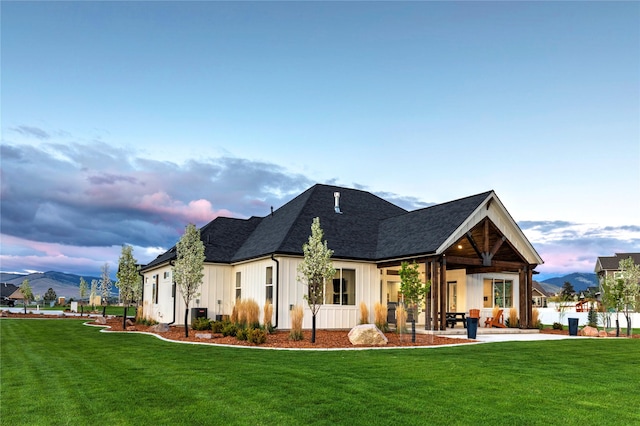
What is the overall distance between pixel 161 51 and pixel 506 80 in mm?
14138

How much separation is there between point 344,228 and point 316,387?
16168 mm

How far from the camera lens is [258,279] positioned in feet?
77.0

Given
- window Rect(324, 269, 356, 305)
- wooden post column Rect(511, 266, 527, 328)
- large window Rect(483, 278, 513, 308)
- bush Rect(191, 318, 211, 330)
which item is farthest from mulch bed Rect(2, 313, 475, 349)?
large window Rect(483, 278, 513, 308)

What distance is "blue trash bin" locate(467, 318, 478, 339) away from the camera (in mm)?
19000

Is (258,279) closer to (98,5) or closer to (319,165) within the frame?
(319,165)

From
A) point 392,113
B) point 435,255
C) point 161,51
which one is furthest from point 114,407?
point 392,113

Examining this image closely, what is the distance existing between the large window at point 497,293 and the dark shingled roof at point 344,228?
5.85 meters

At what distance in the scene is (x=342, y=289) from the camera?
22.6 metres

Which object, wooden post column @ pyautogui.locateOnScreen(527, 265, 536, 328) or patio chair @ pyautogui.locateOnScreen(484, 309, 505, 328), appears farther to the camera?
patio chair @ pyautogui.locateOnScreen(484, 309, 505, 328)

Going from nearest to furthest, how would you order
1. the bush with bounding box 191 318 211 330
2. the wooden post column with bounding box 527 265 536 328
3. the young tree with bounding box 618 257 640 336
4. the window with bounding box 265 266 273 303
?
1. the bush with bounding box 191 318 211 330
2. the window with bounding box 265 266 273 303
3. the young tree with bounding box 618 257 640 336
4. the wooden post column with bounding box 527 265 536 328

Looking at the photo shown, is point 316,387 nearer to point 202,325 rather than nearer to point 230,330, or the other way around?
point 230,330

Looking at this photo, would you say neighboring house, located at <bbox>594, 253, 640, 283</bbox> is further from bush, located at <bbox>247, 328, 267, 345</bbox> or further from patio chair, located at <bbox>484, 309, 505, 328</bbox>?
bush, located at <bbox>247, 328, 267, 345</bbox>

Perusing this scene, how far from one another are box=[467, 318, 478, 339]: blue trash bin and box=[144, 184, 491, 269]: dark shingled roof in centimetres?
299

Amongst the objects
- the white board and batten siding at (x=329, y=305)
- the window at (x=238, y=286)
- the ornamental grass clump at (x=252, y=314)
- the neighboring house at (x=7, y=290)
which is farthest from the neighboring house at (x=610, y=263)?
the neighboring house at (x=7, y=290)
